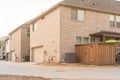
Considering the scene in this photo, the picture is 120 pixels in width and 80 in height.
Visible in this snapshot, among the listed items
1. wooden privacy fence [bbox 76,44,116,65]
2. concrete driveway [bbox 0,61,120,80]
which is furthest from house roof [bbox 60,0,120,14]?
concrete driveway [bbox 0,61,120,80]

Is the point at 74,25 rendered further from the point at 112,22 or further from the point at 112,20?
the point at 112,20

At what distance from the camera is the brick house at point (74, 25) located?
107ft

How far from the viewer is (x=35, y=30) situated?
4350 centimetres

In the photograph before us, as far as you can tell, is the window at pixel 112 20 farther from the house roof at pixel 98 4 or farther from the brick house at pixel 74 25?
the house roof at pixel 98 4

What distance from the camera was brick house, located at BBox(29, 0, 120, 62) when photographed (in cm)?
3269

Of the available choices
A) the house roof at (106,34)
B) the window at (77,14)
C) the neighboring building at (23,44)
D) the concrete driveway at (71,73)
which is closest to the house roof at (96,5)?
the window at (77,14)

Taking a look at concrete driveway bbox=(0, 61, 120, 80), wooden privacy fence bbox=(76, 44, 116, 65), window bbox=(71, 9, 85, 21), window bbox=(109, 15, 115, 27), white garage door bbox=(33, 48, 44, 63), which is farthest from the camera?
white garage door bbox=(33, 48, 44, 63)

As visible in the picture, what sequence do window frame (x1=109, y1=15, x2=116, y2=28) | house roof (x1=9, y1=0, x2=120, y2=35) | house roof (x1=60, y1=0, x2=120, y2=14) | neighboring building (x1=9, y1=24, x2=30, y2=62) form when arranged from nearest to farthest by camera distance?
house roof (x1=9, y1=0, x2=120, y2=35) → house roof (x1=60, y1=0, x2=120, y2=14) → window frame (x1=109, y1=15, x2=116, y2=28) → neighboring building (x1=9, y1=24, x2=30, y2=62)

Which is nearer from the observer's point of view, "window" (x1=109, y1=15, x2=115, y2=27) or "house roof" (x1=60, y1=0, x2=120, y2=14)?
"house roof" (x1=60, y1=0, x2=120, y2=14)

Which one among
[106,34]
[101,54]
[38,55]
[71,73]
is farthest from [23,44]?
[71,73]

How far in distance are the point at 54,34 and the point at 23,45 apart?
19.3 meters

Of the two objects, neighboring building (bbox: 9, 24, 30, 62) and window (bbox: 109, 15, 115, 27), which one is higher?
window (bbox: 109, 15, 115, 27)

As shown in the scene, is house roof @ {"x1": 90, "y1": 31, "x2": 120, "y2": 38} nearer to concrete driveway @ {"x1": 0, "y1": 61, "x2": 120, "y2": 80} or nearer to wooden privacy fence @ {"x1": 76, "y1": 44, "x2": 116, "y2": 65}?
wooden privacy fence @ {"x1": 76, "y1": 44, "x2": 116, "y2": 65}

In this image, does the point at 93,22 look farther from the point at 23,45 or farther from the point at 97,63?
the point at 23,45
